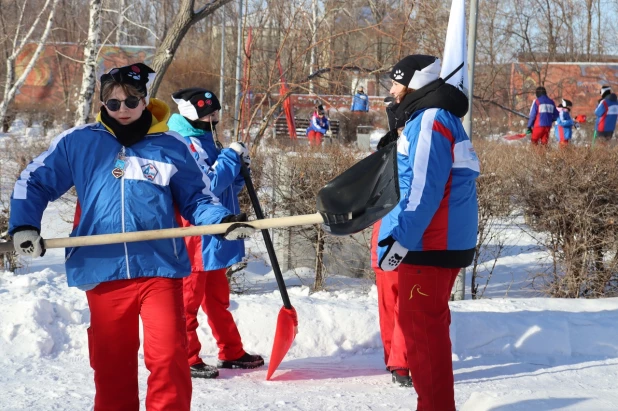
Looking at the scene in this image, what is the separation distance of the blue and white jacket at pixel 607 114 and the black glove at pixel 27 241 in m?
17.5

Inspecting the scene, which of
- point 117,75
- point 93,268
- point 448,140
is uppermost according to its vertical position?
point 117,75

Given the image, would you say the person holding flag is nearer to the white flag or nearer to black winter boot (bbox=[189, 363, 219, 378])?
the white flag

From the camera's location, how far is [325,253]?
24.9 ft

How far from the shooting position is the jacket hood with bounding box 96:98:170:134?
3.31 meters

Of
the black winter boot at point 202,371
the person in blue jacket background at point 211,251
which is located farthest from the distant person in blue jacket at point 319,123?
the black winter boot at point 202,371

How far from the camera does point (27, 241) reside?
3.10m

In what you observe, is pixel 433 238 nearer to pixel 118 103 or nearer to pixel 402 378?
pixel 402 378

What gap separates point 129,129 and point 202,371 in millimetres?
1900

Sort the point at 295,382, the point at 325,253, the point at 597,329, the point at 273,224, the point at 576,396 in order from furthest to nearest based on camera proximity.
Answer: the point at 325,253
the point at 597,329
the point at 295,382
the point at 576,396
the point at 273,224

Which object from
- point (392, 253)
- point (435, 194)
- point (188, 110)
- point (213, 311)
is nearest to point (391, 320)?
point (213, 311)

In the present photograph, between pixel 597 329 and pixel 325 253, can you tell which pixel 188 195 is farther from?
pixel 325 253

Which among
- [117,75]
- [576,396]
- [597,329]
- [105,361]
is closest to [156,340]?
[105,361]

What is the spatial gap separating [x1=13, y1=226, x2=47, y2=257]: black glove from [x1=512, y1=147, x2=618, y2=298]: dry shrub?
4879mm

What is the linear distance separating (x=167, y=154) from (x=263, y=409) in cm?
153
